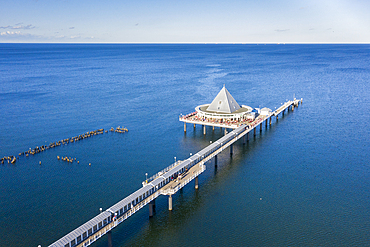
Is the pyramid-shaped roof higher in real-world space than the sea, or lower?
higher

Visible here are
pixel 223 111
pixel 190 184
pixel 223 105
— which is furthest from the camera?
pixel 223 105

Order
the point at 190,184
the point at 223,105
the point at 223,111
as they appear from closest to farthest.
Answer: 1. the point at 190,184
2. the point at 223,111
3. the point at 223,105

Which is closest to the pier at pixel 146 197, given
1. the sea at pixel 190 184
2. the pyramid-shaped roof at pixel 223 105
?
A: the sea at pixel 190 184

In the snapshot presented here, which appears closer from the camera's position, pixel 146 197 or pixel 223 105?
pixel 146 197

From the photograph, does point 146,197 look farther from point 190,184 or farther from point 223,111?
point 223,111

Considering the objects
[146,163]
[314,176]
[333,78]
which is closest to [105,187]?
[146,163]

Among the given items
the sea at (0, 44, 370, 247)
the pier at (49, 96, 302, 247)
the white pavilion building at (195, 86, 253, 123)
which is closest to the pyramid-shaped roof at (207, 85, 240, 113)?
the white pavilion building at (195, 86, 253, 123)

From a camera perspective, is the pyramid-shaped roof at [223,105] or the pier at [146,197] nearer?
the pier at [146,197]

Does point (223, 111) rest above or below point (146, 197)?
above

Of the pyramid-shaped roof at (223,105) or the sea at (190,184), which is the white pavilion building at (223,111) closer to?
the pyramid-shaped roof at (223,105)

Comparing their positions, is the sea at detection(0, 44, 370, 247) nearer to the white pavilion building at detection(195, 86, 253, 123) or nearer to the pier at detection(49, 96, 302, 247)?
the pier at detection(49, 96, 302, 247)

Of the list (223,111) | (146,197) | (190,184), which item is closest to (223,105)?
(223,111)

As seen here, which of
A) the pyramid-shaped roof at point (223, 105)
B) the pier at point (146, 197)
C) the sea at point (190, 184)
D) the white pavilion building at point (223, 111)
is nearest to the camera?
the pier at point (146, 197)

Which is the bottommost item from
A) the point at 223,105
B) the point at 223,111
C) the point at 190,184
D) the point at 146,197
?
the point at 190,184
